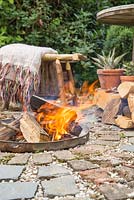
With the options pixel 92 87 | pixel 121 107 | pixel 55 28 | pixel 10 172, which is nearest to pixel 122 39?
pixel 92 87

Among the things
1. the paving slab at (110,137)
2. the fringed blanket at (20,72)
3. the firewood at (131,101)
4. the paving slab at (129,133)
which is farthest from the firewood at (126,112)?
the fringed blanket at (20,72)

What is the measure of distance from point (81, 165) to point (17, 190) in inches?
19.8

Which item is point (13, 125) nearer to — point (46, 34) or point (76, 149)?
point (76, 149)

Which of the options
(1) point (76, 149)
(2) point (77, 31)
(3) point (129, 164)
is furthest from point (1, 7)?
(3) point (129, 164)

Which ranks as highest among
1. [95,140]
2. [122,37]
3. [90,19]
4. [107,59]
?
[90,19]

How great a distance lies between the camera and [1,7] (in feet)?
17.6

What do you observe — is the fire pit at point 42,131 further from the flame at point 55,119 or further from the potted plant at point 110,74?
the potted plant at point 110,74

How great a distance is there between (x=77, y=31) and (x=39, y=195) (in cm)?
455

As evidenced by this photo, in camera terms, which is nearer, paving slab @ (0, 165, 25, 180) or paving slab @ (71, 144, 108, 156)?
paving slab @ (0, 165, 25, 180)

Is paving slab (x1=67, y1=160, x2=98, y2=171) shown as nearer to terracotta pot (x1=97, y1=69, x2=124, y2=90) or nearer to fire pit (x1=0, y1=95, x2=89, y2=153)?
fire pit (x1=0, y1=95, x2=89, y2=153)

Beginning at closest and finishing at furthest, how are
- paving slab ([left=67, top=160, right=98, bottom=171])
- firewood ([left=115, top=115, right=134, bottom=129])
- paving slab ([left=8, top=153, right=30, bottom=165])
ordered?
paving slab ([left=67, top=160, right=98, bottom=171]) < paving slab ([left=8, top=153, right=30, bottom=165]) < firewood ([left=115, top=115, right=134, bottom=129])

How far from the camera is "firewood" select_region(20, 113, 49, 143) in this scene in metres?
2.38

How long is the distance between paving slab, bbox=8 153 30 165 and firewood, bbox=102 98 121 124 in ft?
4.56

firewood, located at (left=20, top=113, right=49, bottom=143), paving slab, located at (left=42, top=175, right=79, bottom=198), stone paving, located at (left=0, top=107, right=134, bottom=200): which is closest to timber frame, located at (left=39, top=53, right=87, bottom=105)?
firewood, located at (left=20, top=113, right=49, bottom=143)
